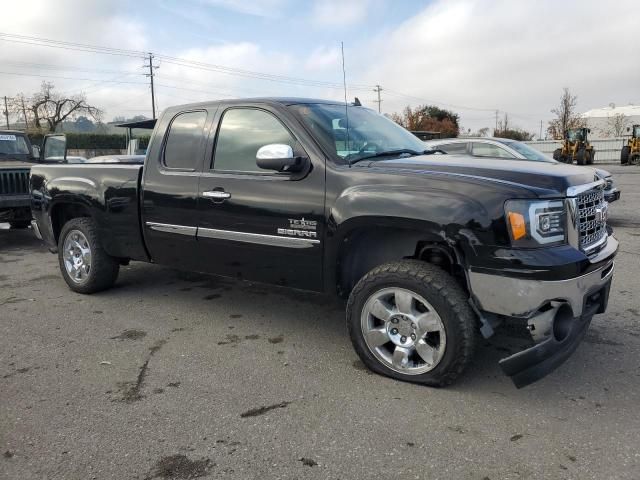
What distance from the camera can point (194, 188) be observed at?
4348 millimetres

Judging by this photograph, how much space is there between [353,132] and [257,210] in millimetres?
963

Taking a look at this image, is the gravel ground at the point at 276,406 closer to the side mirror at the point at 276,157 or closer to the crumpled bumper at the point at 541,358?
the crumpled bumper at the point at 541,358

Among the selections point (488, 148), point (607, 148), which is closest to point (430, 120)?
point (607, 148)

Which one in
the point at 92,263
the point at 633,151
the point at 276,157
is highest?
the point at 633,151

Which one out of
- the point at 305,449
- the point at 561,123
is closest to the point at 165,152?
the point at 305,449

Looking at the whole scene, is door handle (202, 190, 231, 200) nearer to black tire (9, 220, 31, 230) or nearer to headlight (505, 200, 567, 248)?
headlight (505, 200, 567, 248)

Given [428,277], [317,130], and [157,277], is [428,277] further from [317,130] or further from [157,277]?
[157,277]

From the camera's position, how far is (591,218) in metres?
3.34

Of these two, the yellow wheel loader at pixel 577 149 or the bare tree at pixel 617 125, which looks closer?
the yellow wheel loader at pixel 577 149

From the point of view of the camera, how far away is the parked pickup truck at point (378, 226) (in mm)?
3014

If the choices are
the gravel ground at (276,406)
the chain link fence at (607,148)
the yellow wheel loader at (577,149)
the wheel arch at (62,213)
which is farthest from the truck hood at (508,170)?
the chain link fence at (607,148)

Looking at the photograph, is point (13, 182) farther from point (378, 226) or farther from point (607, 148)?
point (607, 148)

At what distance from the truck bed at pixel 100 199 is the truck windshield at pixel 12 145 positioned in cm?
510

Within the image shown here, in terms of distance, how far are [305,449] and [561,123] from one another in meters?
60.8
